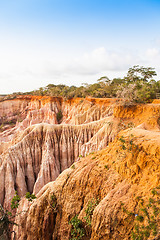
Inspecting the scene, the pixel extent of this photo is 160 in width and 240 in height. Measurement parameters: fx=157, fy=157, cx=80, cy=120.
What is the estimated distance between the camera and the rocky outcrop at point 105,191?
15.9ft

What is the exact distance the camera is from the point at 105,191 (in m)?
5.89

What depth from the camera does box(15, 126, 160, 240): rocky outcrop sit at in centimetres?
483

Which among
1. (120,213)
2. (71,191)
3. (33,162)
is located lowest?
(33,162)

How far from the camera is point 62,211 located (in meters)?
6.50

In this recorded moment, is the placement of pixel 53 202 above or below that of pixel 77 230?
above

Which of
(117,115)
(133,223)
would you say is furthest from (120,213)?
(117,115)

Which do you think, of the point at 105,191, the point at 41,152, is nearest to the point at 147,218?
the point at 105,191

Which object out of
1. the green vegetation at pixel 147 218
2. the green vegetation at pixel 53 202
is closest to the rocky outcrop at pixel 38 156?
the green vegetation at pixel 53 202

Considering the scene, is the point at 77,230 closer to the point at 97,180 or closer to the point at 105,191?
the point at 105,191

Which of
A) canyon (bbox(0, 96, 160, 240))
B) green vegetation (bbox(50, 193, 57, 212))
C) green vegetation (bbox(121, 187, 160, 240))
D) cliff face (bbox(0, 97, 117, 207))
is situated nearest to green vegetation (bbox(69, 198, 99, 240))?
canyon (bbox(0, 96, 160, 240))

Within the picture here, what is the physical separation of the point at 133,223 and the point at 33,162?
12.5 meters

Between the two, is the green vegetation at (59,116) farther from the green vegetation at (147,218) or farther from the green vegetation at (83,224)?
the green vegetation at (147,218)

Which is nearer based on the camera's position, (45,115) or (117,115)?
(117,115)

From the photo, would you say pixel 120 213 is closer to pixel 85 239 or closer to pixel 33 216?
pixel 85 239
